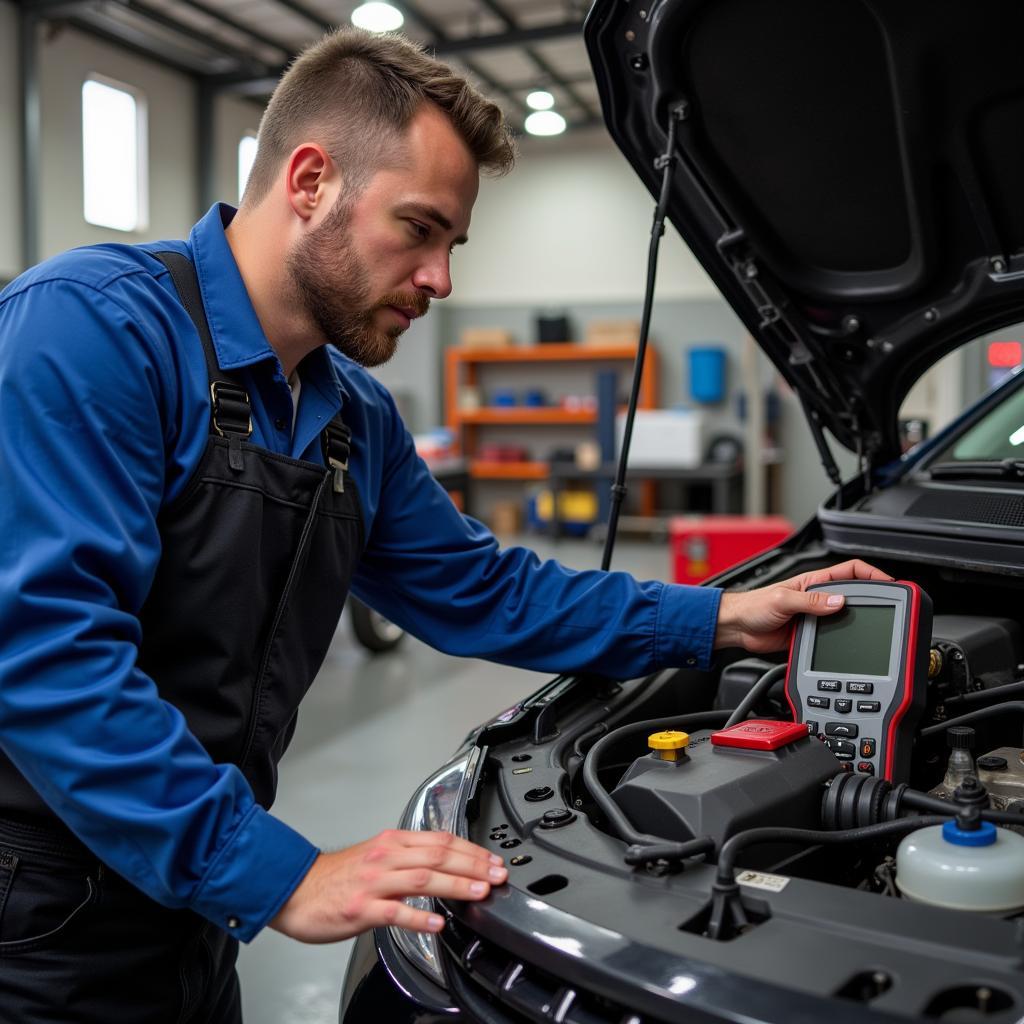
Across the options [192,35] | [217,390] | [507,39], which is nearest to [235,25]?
[192,35]

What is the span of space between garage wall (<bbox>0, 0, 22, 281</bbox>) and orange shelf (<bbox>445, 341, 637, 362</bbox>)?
3.93 m

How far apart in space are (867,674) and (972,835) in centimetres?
36

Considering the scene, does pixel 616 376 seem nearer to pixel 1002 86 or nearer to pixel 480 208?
pixel 480 208

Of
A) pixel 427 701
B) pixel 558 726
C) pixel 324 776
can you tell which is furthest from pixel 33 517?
pixel 427 701

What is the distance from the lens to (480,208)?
10102 millimetres

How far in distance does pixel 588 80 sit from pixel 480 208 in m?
1.72

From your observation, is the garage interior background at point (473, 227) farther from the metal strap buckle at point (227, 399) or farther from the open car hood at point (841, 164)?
the metal strap buckle at point (227, 399)

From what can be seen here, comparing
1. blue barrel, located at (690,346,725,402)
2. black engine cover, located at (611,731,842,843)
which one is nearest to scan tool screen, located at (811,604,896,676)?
black engine cover, located at (611,731,842,843)

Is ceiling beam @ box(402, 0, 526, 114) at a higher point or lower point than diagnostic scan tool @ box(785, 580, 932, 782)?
higher

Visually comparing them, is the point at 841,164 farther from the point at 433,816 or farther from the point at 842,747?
the point at 433,816

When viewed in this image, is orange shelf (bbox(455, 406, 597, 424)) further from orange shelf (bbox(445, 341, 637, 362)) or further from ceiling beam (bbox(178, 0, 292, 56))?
ceiling beam (bbox(178, 0, 292, 56))

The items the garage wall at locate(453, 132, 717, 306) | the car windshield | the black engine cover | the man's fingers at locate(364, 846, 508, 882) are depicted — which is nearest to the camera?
the man's fingers at locate(364, 846, 508, 882)

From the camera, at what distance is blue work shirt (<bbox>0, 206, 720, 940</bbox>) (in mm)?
833

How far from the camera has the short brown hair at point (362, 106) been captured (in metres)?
1.14
